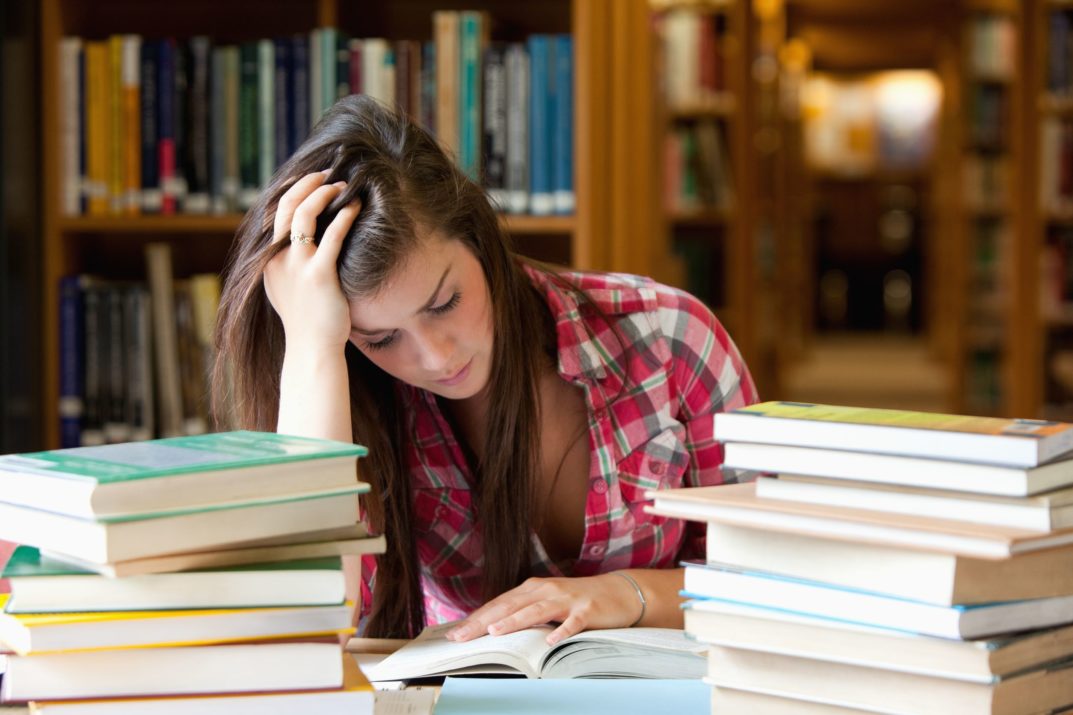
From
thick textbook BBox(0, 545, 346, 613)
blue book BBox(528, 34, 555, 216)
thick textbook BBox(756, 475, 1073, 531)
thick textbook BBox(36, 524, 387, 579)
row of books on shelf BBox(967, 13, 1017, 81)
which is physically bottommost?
thick textbook BBox(0, 545, 346, 613)

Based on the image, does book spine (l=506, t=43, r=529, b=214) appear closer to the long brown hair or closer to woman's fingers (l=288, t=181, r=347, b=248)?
the long brown hair

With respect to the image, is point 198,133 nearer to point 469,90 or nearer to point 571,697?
point 469,90

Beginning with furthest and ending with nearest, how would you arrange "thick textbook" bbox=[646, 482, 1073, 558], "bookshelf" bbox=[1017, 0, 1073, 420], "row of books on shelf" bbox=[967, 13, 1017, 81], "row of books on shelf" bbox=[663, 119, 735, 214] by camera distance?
1. "row of books on shelf" bbox=[967, 13, 1017, 81]
2. "row of books on shelf" bbox=[663, 119, 735, 214]
3. "bookshelf" bbox=[1017, 0, 1073, 420]
4. "thick textbook" bbox=[646, 482, 1073, 558]

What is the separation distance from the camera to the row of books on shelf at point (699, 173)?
485cm

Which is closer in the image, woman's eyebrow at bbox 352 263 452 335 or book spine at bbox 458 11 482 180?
woman's eyebrow at bbox 352 263 452 335

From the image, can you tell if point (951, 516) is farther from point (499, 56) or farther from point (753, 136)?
point (753, 136)

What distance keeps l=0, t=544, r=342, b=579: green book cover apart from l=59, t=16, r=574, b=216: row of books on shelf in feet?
5.00

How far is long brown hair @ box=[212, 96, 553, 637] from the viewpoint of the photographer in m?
1.22

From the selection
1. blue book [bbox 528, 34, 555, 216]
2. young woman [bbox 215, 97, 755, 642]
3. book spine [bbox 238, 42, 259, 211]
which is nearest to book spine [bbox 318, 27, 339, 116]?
book spine [bbox 238, 42, 259, 211]

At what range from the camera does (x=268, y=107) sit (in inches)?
93.9

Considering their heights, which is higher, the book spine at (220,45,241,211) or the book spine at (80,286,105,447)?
the book spine at (220,45,241,211)

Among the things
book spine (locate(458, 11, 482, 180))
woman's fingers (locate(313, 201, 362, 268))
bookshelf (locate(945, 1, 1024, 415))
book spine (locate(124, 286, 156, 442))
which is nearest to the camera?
woman's fingers (locate(313, 201, 362, 268))

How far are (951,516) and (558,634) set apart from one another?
0.39m

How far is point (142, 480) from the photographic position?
0.76 m
